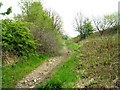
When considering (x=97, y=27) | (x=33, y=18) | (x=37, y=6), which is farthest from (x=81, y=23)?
(x=33, y=18)

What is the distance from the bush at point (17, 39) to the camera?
23.9 metres

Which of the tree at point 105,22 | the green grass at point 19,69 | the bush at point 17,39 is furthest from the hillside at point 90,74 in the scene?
the tree at point 105,22

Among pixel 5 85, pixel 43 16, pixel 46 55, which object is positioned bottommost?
pixel 5 85

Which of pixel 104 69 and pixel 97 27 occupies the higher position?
pixel 97 27

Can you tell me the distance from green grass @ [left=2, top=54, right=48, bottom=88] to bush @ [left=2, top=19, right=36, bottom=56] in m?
1.14

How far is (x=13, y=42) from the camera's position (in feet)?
82.2

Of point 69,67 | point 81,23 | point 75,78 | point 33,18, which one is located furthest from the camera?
point 81,23

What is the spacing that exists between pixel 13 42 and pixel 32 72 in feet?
17.4

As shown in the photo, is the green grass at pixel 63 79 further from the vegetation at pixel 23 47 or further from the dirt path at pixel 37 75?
the vegetation at pixel 23 47

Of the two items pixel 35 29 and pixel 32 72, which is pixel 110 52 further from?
pixel 35 29

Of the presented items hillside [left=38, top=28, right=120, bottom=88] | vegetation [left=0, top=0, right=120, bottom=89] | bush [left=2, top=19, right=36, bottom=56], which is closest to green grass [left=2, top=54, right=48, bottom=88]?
vegetation [left=0, top=0, right=120, bottom=89]

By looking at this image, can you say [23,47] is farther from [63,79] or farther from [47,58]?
[63,79]

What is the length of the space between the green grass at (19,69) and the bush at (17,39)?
44.7 inches

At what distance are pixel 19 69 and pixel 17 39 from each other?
4767mm
